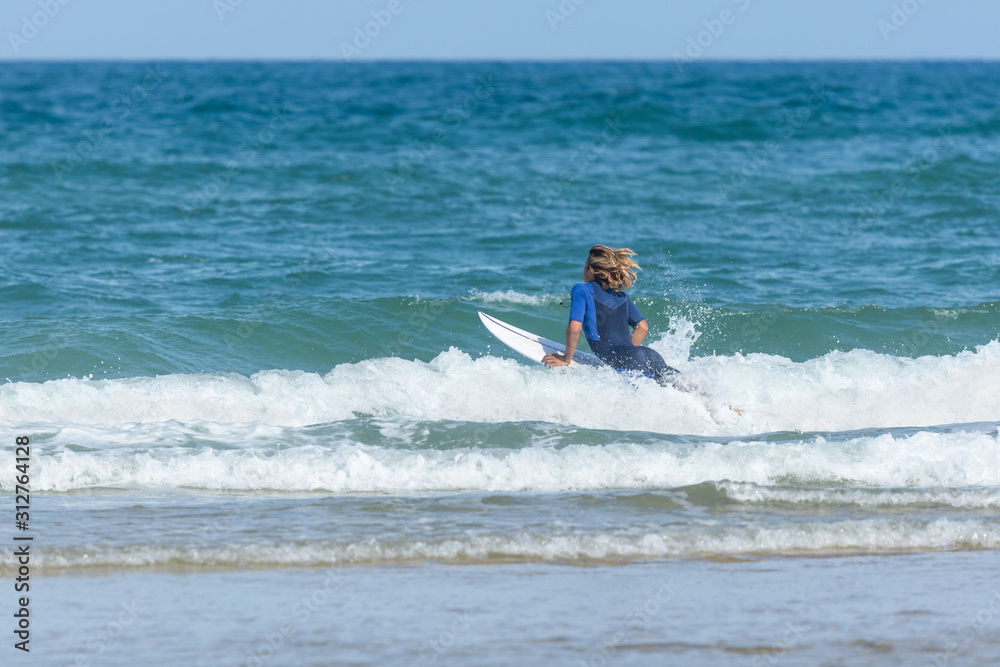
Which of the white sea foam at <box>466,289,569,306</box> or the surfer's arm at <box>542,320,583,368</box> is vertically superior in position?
the white sea foam at <box>466,289,569,306</box>

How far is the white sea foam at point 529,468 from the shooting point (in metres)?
6.93

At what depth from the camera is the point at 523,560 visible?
5449 mm

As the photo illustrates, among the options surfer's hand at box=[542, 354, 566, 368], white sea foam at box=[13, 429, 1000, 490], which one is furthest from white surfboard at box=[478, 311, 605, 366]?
white sea foam at box=[13, 429, 1000, 490]

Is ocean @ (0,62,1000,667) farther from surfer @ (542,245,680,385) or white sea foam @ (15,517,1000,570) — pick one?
surfer @ (542,245,680,385)

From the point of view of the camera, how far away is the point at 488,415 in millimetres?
9594

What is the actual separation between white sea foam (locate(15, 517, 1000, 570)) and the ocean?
21 mm

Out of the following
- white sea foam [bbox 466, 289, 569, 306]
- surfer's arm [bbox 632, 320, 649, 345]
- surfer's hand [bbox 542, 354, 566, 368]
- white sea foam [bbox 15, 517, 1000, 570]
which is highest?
white sea foam [bbox 466, 289, 569, 306]

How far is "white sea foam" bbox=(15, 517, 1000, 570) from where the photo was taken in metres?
5.38

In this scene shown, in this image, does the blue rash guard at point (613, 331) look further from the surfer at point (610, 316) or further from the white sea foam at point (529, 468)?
the white sea foam at point (529, 468)

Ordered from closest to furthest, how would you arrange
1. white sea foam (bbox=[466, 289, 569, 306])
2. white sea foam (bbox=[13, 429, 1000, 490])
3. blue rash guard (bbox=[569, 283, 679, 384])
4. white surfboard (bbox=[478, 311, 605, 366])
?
1. white sea foam (bbox=[13, 429, 1000, 490])
2. blue rash guard (bbox=[569, 283, 679, 384])
3. white surfboard (bbox=[478, 311, 605, 366])
4. white sea foam (bbox=[466, 289, 569, 306])

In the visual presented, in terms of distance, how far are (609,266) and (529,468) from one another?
2.45 m

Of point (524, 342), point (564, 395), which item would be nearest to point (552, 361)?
point (564, 395)

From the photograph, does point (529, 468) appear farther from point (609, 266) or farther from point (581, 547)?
point (609, 266)

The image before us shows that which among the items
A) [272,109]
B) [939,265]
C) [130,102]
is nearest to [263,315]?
[939,265]
